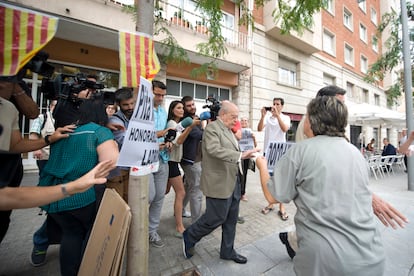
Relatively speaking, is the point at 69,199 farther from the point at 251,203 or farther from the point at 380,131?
the point at 380,131

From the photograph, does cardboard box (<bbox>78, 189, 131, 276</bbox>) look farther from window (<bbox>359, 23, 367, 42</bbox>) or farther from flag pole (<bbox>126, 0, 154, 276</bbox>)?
window (<bbox>359, 23, 367, 42</bbox>)

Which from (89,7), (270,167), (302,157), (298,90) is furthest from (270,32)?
(302,157)

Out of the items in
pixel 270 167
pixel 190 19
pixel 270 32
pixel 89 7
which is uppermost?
pixel 270 32

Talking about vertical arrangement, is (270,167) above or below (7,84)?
below

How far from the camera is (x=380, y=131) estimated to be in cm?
1777

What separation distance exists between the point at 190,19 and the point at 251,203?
6904 millimetres

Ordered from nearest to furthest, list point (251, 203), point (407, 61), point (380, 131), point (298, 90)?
point (251, 203), point (407, 61), point (298, 90), point (380, 131)

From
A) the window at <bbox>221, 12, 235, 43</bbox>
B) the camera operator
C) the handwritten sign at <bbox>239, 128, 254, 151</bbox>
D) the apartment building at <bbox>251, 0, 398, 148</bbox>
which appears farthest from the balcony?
the camera operator

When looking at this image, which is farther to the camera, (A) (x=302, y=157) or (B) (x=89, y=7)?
(B) (x=89, y=7)

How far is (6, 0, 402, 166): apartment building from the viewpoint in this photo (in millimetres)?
5504

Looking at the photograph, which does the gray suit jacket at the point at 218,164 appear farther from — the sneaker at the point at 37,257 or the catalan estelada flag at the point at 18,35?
the sneaker at the point at 37,257

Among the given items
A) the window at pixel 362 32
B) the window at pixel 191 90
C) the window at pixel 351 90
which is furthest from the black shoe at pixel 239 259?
the window at pixel 362 32

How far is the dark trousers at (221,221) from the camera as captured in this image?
215 centimetres

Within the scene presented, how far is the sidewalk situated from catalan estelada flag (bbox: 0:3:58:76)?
6.95ft
